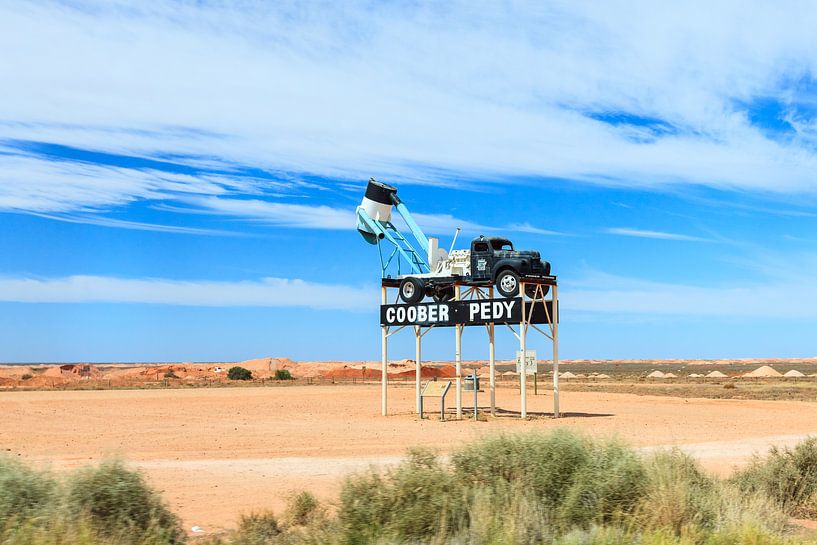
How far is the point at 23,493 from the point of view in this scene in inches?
354

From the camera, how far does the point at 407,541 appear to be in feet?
29.8

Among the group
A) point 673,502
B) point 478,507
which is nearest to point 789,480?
point 673,502

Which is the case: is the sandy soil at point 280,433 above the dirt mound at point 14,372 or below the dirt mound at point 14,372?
below

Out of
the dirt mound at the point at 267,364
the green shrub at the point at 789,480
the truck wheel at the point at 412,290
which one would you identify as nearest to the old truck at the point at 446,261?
the truck wheel at the point at 412,290

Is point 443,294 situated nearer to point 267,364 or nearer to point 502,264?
point 502,264

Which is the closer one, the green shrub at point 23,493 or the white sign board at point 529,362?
the green shrub at point 23,493

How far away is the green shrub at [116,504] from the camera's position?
9023mm

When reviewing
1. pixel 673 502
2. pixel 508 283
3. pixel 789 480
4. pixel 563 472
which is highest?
pixel 508 283

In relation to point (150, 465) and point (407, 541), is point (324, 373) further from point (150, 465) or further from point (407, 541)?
point (407, 541)

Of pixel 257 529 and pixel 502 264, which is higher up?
pixel 502 264

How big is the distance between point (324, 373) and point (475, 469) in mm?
90730

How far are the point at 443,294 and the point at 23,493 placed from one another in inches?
904

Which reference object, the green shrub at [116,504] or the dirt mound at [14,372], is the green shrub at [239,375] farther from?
the green shrub at [116,504]

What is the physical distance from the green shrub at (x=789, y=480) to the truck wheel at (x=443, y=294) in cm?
1768
